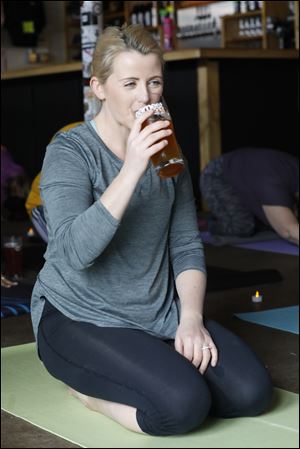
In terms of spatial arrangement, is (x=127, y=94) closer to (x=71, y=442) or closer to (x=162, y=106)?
(x=162, y=106)

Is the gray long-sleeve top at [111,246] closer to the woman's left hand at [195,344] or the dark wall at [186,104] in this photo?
the woman's left hand at [195,344]

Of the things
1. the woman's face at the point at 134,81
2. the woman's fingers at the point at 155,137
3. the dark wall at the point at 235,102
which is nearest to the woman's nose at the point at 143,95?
the woman's face at the point at 134,81

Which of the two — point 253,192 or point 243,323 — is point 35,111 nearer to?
point 253,192

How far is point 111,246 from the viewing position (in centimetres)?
228

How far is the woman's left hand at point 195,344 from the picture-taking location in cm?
232

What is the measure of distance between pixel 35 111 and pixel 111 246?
6623 millimetres

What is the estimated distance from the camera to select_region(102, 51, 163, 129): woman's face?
2107mm

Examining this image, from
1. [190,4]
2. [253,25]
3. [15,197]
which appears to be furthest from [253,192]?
[190,4]

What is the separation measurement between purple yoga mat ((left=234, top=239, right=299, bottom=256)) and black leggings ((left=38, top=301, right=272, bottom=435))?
299 cm

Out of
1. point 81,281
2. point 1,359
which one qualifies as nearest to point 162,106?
point 81,281

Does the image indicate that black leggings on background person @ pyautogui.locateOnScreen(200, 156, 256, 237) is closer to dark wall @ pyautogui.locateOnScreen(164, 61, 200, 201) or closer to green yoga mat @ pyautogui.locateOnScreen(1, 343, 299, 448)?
dark wall @ pyautogui.locateOnScreen(164, 61, 200, 201)

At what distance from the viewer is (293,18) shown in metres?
10.2

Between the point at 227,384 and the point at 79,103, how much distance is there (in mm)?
6141

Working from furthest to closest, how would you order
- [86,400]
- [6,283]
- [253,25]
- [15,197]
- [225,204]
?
[253,25] → [15,197] → [225,204] → [6,283] → [86,400]
